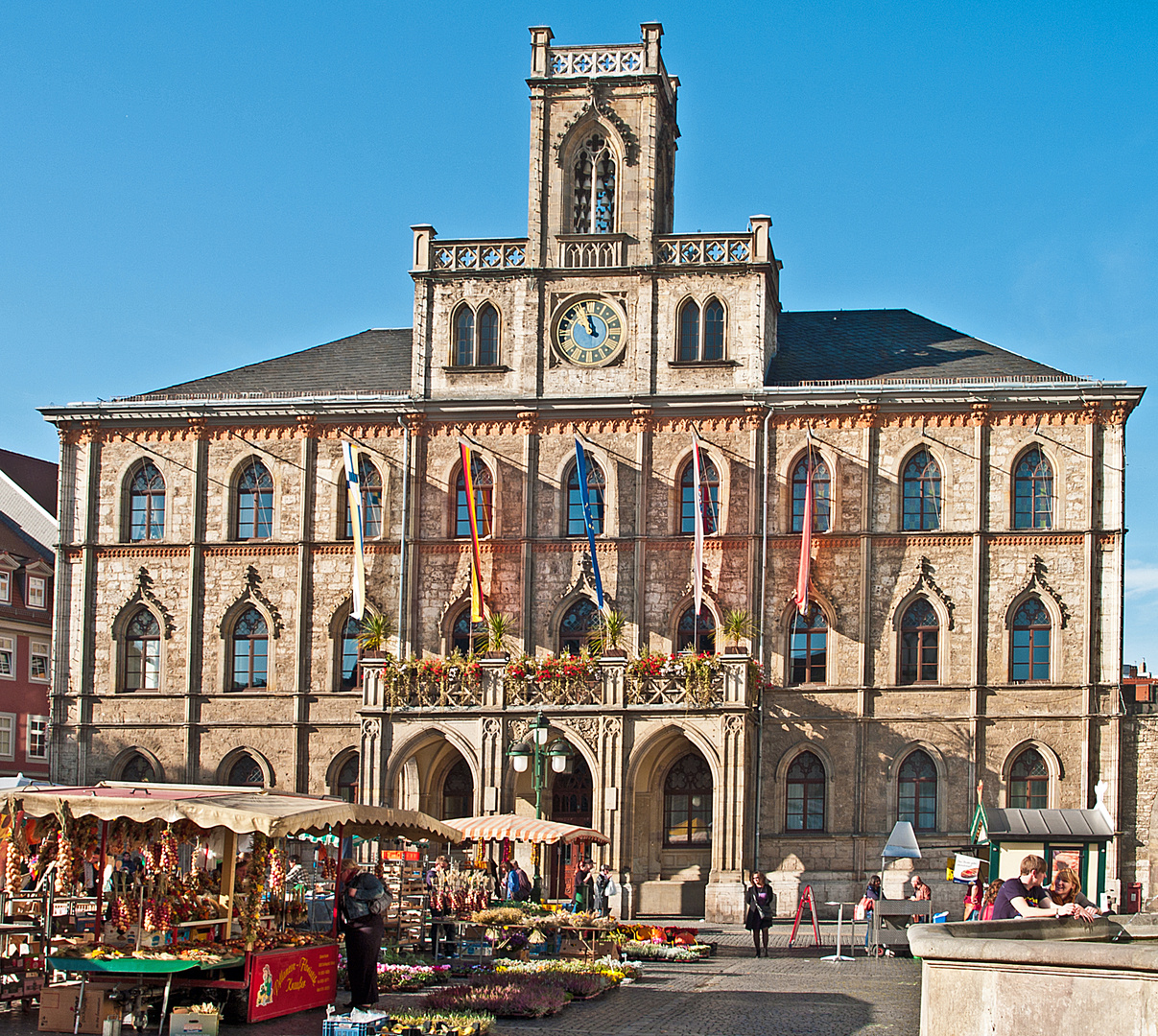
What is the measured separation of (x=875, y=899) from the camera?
3506 centimetres

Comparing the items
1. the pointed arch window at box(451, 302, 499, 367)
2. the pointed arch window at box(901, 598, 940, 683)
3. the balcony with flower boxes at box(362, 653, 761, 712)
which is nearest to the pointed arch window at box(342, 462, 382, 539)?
the pointed arch window at box(451, 302, 499, 367)

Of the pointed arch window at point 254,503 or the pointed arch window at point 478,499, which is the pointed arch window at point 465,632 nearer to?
the pointed arch window at point 478,499

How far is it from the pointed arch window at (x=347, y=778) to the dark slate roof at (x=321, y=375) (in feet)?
31.9

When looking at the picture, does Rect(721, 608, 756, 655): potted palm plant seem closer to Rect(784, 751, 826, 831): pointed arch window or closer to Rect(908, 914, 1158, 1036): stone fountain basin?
Rect(784, 751, 826, 831): pointed arch window

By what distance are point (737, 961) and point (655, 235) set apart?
2136 centimetres

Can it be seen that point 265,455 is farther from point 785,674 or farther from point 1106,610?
point 1106,610

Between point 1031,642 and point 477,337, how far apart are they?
16.1 m

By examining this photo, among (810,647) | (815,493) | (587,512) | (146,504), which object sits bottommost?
(810,647)

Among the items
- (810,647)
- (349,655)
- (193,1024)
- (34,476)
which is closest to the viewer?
(193,1024)

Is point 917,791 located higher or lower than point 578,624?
lower

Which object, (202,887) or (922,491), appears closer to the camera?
(202,887)

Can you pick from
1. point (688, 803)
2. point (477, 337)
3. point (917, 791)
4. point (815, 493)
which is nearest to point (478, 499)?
point (477, 337)

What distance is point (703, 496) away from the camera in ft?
147

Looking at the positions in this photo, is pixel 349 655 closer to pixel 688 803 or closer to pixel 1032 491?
pixel 688 803
